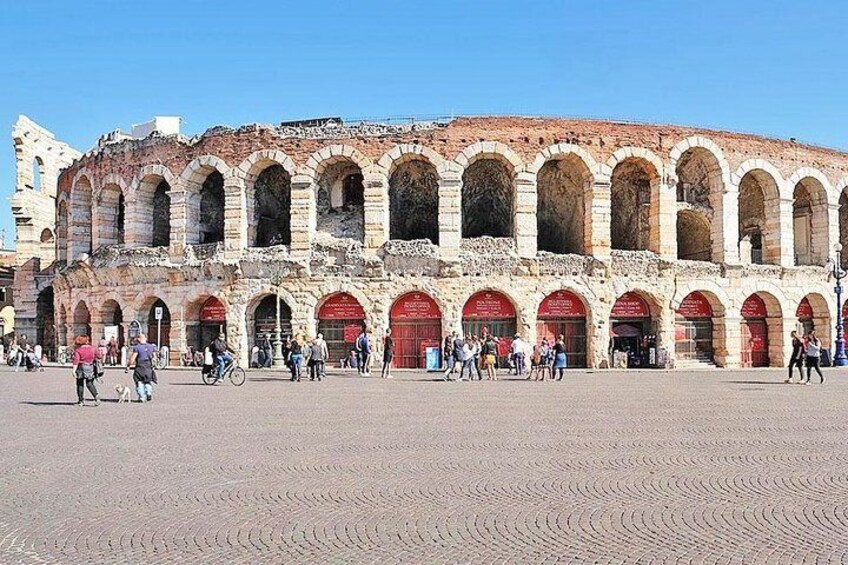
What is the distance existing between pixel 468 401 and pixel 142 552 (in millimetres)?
10913

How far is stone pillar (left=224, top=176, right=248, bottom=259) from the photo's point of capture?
2819cm

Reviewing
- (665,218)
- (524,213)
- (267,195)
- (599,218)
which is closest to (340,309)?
(267,195)

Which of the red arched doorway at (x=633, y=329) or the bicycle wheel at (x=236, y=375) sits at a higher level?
the red arched doorway at (x=633, y=329)

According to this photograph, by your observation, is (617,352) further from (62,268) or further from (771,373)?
(62,268)

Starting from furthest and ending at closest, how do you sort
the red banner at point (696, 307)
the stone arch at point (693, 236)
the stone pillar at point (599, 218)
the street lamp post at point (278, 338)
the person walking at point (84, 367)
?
the stone arch at point (693, 236) < the red banner at point (696, 307) < the stone pillar at point (599, 218) < the street lamp post at point (278, 338) < the person walking at point (84, 367)

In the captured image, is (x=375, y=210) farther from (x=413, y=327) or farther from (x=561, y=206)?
(x=561, y=206)

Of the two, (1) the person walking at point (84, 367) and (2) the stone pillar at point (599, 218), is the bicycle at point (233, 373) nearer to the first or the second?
(1) the person walking at point (84, 367)

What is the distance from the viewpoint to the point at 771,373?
81.4 feet

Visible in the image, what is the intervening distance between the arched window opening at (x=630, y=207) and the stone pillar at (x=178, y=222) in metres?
17.6

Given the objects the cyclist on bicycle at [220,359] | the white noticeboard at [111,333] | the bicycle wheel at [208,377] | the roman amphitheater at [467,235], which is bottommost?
the bicycle wheel at [208,377]

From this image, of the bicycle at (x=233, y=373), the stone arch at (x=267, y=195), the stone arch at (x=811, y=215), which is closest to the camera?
the bicycle at (x=233, y=373)

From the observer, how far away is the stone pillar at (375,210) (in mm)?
27312

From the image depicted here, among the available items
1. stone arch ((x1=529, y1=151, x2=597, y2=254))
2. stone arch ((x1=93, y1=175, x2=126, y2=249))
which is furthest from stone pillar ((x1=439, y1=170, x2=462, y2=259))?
stone arch ((x1=93, y1=175, x2=126, y2=249))

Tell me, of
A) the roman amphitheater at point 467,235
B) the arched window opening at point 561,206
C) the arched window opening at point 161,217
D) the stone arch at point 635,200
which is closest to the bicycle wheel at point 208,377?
the roman amphitheater at point 467,235
